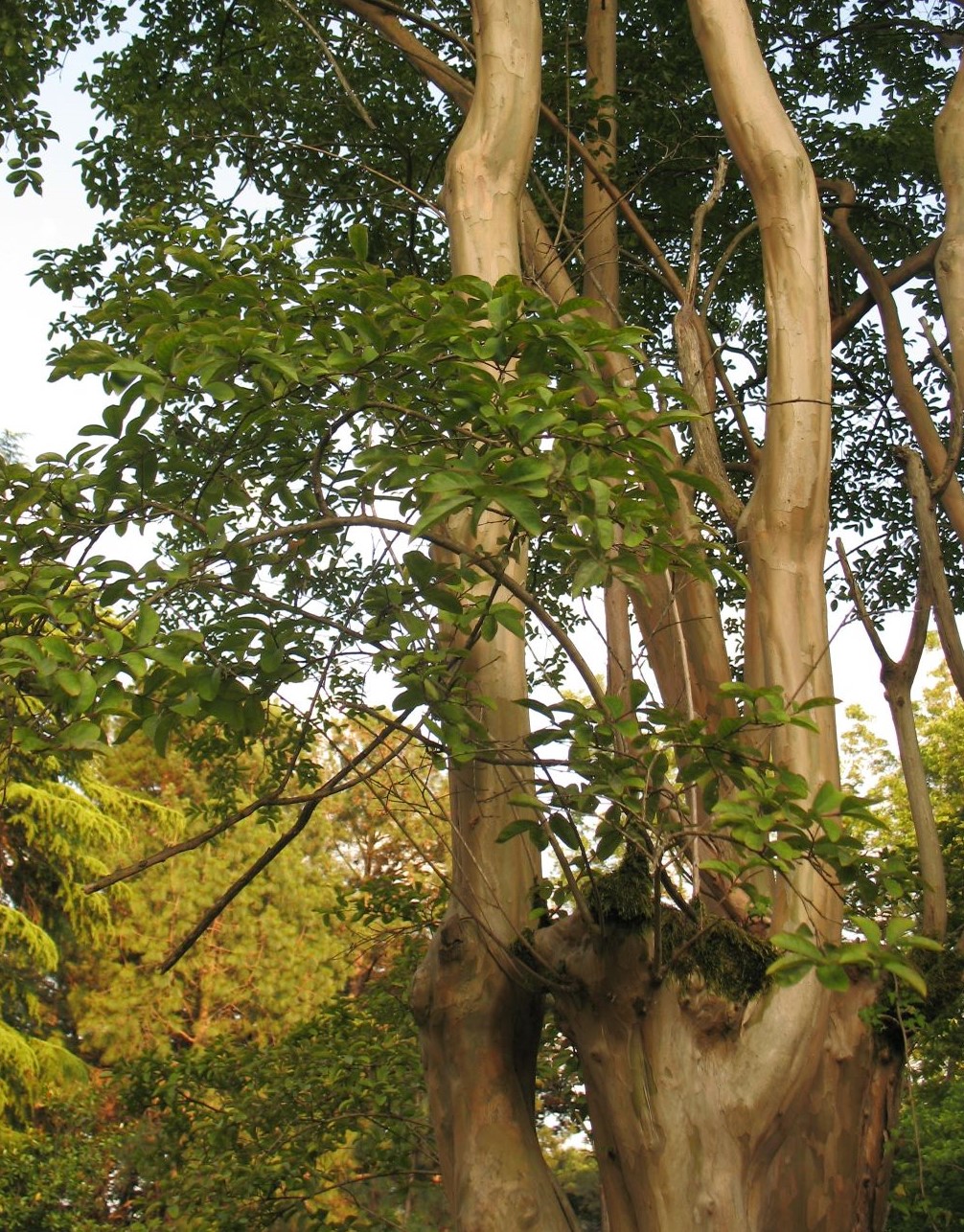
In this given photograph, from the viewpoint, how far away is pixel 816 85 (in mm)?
7410

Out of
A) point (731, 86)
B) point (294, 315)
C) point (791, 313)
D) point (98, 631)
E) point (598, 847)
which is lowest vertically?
point (598, 847)

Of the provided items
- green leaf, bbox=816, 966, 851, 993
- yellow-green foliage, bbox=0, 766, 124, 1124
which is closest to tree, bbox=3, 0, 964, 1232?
green leaf, bbox=816, 966, 851, 993

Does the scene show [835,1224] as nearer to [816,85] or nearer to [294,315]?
[294,315]

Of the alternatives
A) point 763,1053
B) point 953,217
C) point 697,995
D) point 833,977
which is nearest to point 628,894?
point 697,995

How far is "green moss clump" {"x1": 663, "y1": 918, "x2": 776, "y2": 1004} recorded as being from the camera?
3.15 m

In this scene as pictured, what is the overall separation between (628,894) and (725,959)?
1.13ft

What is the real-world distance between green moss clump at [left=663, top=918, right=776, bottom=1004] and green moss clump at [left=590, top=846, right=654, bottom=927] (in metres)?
0.15

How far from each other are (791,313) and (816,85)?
13.6 feet

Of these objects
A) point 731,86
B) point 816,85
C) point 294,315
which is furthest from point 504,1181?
point 816,85

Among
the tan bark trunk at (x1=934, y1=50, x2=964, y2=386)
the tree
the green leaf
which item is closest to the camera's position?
the green leaf

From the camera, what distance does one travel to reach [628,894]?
3.11 metres

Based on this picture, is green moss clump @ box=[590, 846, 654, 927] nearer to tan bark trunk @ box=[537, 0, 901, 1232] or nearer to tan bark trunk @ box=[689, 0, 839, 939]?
tan bark trunk @ box=[537, 0, 901, 1232]

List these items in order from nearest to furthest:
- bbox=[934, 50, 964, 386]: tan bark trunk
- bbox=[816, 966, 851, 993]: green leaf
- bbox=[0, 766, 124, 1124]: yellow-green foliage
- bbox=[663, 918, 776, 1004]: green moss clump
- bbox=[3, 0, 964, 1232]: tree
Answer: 1. bbox=[816, 966, 851, 993]: green leaf
2. bbox=[3, 0, 964, 1232]: tree
3. bbox=[663, 918, 776, 1004]: green moss clump
4. bbox=[934, 50, 964, 386]: tan bark trunk
5. bbox=[0, 766, 124, 1124]: yellow-green foliage

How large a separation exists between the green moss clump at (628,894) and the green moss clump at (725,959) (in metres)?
0.15
